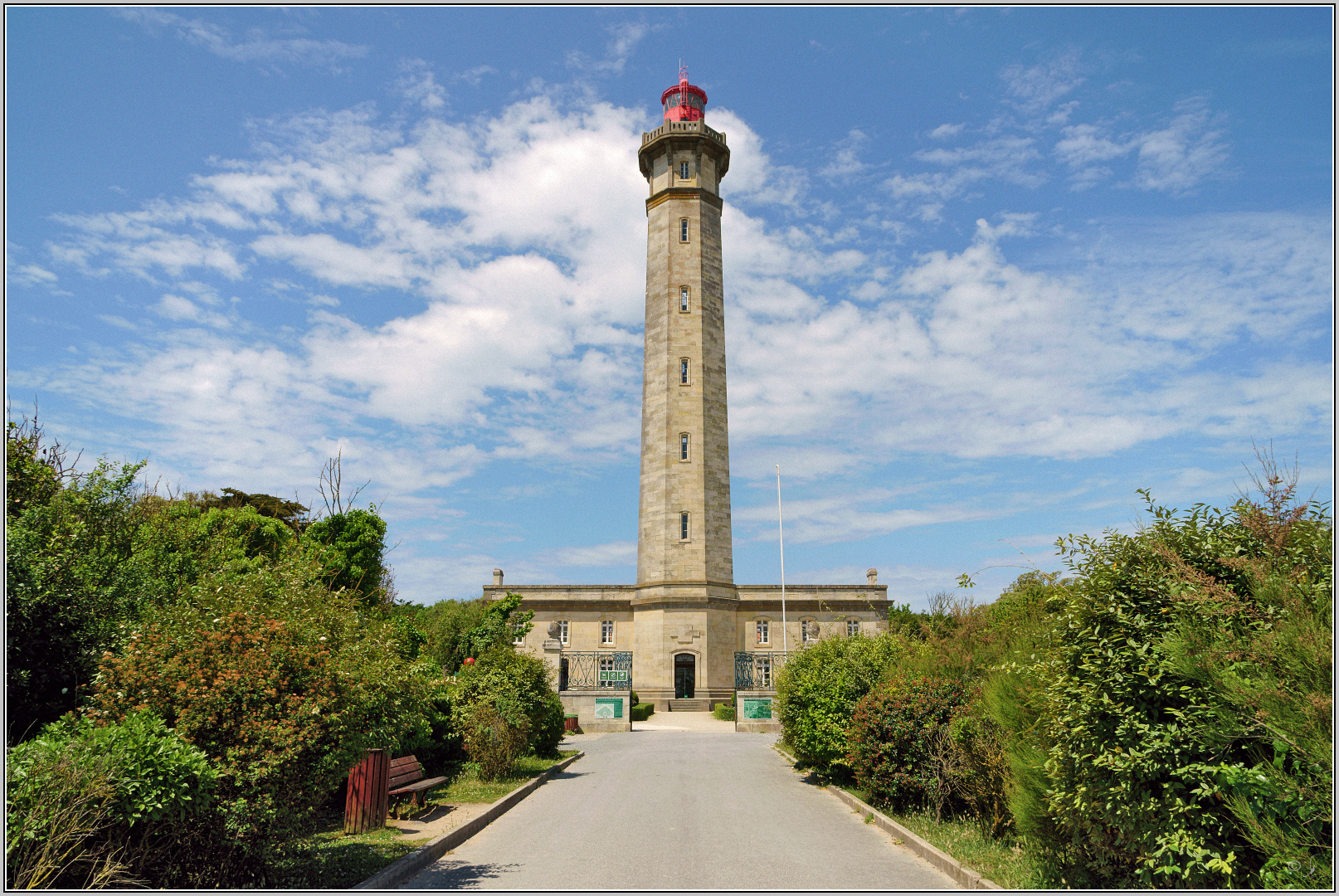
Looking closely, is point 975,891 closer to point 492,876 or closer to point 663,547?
point 492,876

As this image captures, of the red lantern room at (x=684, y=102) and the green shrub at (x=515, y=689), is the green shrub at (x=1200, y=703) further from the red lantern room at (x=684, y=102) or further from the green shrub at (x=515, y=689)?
the red lantern room at (x=684, y=102)

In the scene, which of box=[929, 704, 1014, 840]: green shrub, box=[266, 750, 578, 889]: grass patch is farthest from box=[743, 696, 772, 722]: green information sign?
box=[929, 704, 1014, 840]: green shrub

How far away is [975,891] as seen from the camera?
7.89 m

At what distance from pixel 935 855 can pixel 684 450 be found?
103 ft

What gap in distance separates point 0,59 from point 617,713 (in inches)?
1184

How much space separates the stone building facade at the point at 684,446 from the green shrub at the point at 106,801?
30313 millimetres

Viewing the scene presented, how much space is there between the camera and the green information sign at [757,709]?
32.2 m

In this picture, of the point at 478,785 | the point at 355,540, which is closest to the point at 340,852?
the point at 478,785

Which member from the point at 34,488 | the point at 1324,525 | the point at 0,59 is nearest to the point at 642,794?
the point at 34,488

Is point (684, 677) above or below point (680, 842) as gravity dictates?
above

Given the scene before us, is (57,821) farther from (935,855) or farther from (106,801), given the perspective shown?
(935,855)

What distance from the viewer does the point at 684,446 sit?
131 feet

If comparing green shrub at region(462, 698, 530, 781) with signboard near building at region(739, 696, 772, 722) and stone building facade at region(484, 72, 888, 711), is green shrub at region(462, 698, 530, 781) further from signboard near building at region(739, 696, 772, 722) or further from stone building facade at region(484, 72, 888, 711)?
stone building facade at region(484, 72, 888, 711)

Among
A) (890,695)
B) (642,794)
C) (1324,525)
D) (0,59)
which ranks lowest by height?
(642,794)
